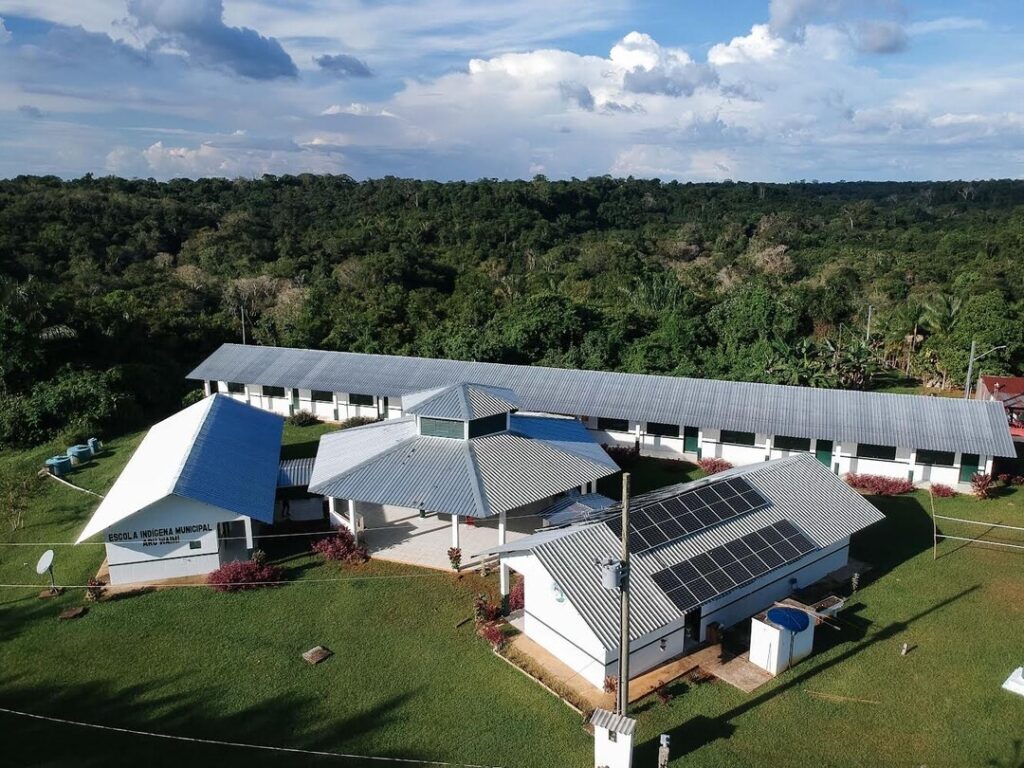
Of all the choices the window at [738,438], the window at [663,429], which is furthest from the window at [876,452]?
the window at [663,429]

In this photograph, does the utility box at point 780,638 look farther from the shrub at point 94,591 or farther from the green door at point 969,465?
the shrub at point 94,591

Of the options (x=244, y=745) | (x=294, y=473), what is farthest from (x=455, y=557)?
(x=244, y=745)

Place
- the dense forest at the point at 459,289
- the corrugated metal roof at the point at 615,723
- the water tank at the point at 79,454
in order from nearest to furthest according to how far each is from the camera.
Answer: the corrugated metal roof at the point at 615,723 → the water tank at the point at 79,454 → the dense forest at the point at 459,289

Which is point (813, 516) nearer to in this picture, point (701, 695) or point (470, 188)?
point (701, 695)

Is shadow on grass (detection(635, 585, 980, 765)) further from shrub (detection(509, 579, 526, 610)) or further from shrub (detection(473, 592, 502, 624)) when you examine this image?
shrub (detection(509, 579, 526, 610))

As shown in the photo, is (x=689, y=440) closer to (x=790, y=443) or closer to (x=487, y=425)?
(x=790, y=443)

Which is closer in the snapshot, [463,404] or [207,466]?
[207,466]

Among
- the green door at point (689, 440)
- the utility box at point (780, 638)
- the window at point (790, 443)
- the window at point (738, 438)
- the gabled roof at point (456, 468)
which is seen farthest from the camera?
the green door at point (689, 440)
